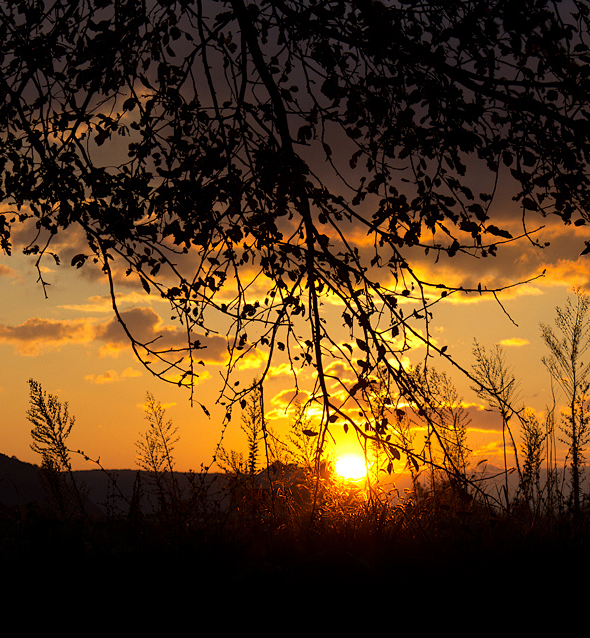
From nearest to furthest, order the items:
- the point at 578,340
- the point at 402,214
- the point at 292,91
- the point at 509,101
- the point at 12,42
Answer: the point at 402,214 → the point at 509,101 → the point at 292,91 → the point at 12,42 → the point at 578,340

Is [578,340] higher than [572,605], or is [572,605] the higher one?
[578,340]

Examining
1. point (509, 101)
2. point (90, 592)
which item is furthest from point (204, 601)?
point (509, 101)

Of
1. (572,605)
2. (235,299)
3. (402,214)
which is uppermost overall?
(402,214)

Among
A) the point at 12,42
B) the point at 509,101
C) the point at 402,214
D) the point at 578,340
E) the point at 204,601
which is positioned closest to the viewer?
the point at 204,601

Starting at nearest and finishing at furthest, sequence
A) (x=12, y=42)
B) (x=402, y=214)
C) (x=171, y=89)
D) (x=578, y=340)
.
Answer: (x=402, y=214) → (x=171, y=89) → (x=12, y=42) → (x=578, y=340)

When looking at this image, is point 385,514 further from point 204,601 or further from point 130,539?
point 130,539

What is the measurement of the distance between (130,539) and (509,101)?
4.14 meters

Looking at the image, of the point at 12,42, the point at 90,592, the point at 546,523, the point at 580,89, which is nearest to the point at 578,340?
the point at 546,523

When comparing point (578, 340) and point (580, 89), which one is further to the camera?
point (578, 340)

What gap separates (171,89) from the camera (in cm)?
425

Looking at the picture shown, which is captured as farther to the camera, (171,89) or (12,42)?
(12,42)

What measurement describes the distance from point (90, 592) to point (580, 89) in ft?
14.7

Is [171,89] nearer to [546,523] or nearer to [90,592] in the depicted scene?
[90,592]

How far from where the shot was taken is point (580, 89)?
3531 millimetres
